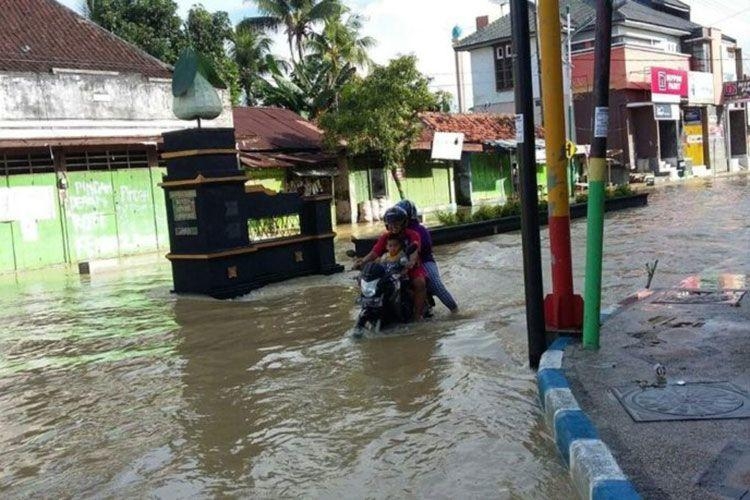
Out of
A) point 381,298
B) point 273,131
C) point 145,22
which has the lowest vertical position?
point 381,298

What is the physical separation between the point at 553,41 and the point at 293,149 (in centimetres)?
2117

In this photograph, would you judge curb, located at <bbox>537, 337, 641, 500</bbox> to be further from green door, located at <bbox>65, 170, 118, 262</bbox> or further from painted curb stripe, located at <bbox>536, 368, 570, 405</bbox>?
green door, located at <bbox>65, 170, 118, 262</bbox>

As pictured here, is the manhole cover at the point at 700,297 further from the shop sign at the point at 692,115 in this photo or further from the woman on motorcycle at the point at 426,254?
the shop sign at the point at 692,115

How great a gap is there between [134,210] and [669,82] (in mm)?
32176

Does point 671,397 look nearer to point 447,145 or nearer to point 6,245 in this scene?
point 6,245

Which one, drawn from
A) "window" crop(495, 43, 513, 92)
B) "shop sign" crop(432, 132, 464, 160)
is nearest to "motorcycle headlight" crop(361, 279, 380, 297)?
"shop sign" crop(432, 132, 464, 160)

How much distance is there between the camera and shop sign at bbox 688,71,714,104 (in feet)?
148

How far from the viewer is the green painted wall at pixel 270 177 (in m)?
24.3

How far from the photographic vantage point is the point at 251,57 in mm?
37719

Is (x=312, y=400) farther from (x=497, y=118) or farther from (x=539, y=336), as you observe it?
(x=497, y=118)

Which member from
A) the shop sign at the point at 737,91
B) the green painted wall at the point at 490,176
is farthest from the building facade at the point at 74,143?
the shop sign at the point at 737,91

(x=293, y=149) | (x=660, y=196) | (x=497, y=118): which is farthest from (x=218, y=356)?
(x=497, y=118)

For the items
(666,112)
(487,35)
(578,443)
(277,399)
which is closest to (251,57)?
(487,35)

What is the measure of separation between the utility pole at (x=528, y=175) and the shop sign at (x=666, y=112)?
38.5 meters
